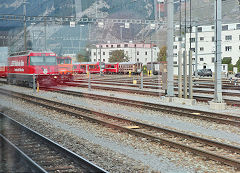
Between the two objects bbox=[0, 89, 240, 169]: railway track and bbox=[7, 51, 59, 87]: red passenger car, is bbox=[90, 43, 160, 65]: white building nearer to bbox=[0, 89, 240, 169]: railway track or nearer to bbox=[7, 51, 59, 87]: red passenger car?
bbox=[7, 51, 59, 87]: red passenger car

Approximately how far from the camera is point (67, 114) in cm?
1493

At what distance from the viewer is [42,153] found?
8102mm

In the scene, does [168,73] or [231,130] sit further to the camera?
[168,73]

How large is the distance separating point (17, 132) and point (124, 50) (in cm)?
10782

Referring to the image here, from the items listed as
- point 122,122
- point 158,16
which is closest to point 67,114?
point 122,122

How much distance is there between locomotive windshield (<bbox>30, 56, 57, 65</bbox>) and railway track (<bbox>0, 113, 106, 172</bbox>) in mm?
18232

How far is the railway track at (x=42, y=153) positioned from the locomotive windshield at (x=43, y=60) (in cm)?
1823

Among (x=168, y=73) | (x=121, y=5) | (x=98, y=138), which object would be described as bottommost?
(x=98, y=138)

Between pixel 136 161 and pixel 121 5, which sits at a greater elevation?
pixel 121 5

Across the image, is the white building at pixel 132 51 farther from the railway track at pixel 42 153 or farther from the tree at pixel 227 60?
the railway track at pixel 42 153

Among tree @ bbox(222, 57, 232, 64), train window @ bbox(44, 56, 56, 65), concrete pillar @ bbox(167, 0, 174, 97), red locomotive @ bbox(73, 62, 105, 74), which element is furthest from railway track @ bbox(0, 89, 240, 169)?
tree @ bbox(222, 57, 232, 64)

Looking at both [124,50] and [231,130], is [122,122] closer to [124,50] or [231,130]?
[231,130]

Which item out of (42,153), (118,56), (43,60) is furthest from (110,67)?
(42,153)

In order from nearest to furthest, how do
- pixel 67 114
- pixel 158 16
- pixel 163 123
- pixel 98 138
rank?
pixel 98 138 → pixel 163 123 → pixel 67 114 → pixel 158 16
